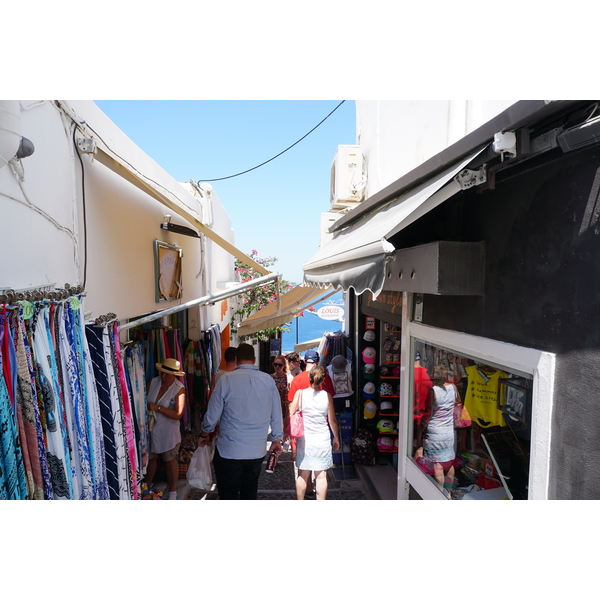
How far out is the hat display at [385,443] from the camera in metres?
6.79

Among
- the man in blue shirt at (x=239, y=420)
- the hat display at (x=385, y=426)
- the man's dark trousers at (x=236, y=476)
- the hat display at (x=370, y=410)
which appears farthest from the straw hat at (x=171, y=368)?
the hat display at (x=385, y=426)

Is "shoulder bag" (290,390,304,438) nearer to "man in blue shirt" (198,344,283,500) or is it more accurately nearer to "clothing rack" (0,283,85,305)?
"man in blue shirt" (198,344,283,500)

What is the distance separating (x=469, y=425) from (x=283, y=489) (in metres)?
3.29

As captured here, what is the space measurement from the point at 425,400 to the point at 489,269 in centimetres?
182

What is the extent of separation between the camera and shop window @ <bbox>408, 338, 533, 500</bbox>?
8.86 ft

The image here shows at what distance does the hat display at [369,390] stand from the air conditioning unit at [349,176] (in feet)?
10.7

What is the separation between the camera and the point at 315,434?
4.93 metres

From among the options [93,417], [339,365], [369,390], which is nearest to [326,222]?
[339,365]

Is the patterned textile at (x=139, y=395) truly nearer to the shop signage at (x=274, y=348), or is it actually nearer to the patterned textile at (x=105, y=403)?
the patterned textile at (x=105, y=403)

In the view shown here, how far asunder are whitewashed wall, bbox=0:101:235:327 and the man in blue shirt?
1.37 m

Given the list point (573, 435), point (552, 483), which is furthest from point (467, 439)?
point (573, 435)

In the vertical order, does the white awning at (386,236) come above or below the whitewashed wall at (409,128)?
below

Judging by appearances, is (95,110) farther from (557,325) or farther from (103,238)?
(557,325)

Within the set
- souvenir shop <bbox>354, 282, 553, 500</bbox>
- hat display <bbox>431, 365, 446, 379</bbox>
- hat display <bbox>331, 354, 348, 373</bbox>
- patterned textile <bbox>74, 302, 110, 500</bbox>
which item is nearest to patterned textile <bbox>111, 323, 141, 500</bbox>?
patterned textile <bbox>74, 302, 110, 500</bbox>
